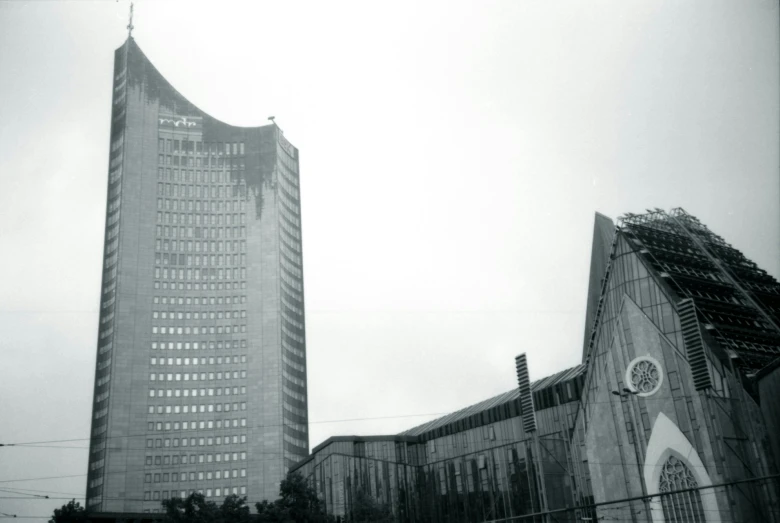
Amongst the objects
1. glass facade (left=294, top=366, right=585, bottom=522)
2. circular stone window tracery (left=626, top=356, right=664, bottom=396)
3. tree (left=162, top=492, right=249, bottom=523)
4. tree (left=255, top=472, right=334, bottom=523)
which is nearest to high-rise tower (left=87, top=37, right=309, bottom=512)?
glass facade (left=294, top=366, right=585, bottom=522)

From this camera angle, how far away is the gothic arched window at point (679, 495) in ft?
193

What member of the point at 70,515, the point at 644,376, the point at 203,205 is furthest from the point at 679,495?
the point at 203,205

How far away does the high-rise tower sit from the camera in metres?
154

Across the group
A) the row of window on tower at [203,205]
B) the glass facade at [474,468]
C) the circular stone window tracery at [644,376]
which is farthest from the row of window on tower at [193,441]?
the circular stone window tracery at [644,376]

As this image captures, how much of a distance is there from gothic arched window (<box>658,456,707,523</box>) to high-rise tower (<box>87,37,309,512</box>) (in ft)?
341

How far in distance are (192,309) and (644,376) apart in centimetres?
11938

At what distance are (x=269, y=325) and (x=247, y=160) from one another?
40.1m

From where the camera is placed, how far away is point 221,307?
16875 centimetres

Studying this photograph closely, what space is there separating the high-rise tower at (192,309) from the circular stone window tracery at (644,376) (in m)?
102

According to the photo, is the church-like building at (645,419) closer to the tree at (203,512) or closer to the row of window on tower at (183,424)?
the tree at (203,512)

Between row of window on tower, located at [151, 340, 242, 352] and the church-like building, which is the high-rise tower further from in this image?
the church-like building

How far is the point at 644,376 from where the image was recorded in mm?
64500

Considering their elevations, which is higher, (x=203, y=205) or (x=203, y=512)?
(x=203, y=205)

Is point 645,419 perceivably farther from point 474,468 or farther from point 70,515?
point 70,515
